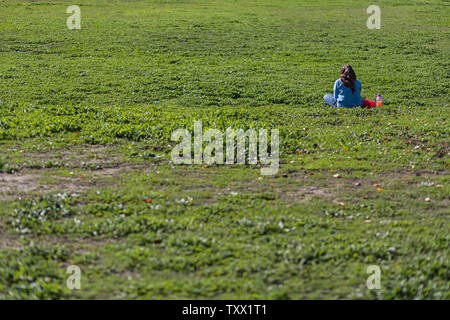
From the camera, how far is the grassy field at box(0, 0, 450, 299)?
6.35 metres

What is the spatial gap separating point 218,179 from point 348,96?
252 inches

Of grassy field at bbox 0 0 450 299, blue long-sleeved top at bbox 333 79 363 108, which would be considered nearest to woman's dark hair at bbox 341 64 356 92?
blue long-sleeved top at bbox 333 79 363 108

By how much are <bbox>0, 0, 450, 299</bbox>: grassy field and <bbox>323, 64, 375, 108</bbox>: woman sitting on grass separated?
0.40m

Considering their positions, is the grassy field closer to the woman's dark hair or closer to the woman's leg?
the woman's leg

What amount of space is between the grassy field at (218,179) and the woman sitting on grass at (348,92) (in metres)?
0.40

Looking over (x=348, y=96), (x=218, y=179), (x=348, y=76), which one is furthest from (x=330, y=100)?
(x=218, y=179)

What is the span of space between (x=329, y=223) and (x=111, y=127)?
642cm

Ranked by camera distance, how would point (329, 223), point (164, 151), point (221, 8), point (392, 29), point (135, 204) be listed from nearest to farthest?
1. point (329, 223)
2. point (135, 204)
3. point (164, 151)
4. point (392, 29)
5. point (221, 8)

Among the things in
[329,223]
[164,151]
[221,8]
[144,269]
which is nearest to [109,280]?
[144,269]

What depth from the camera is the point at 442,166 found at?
33.9 feet

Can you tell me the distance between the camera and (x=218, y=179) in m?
9.54

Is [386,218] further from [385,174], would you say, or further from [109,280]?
[109,280]

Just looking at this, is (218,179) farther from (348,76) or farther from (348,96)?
(348,96)

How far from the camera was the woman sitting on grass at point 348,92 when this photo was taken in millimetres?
13945
